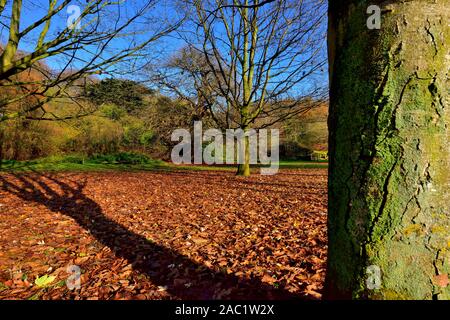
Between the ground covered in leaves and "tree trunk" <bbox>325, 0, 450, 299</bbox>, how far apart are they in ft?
4.07

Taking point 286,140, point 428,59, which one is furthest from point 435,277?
point 286,140

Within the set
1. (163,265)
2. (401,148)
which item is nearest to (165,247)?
(163,265)

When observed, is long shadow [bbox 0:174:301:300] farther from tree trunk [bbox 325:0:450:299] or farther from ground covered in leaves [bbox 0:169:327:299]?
tree trunk [bbox 325:0:450:299]

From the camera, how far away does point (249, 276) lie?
2.57m

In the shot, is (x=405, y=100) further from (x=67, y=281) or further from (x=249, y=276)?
(x=67, y=281)

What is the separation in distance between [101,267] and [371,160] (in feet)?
9.58

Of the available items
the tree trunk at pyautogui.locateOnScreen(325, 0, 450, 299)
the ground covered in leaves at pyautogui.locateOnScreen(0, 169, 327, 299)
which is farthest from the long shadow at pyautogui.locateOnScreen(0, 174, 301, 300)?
the tree trunk at pyautogui.locateOnScreen(325, 0, 450, 299)

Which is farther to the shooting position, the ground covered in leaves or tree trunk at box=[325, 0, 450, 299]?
the ground covered in leaves

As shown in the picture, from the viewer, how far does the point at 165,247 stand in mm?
3465

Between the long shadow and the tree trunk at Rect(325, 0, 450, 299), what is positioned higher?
the tree trunk at Rect(325, 0, 450, 299)

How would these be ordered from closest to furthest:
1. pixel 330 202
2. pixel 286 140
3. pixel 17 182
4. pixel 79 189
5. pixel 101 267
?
pixel 330 202, pixel 101 267, pixel 79 189, pixel 17 182, pixel 286 140

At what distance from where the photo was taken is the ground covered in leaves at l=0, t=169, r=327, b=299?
2.45 metres

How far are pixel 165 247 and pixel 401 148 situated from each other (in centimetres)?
303

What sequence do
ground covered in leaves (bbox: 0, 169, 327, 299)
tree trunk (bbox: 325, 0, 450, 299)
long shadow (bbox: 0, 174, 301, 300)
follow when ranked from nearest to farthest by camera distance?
tree trunk (bbox: 325, 0, 450, 299) < long shadow (bbox: 0, 174, 301, 300) < ground covered in leaves (bbox: 0, 169, 327, 299)
